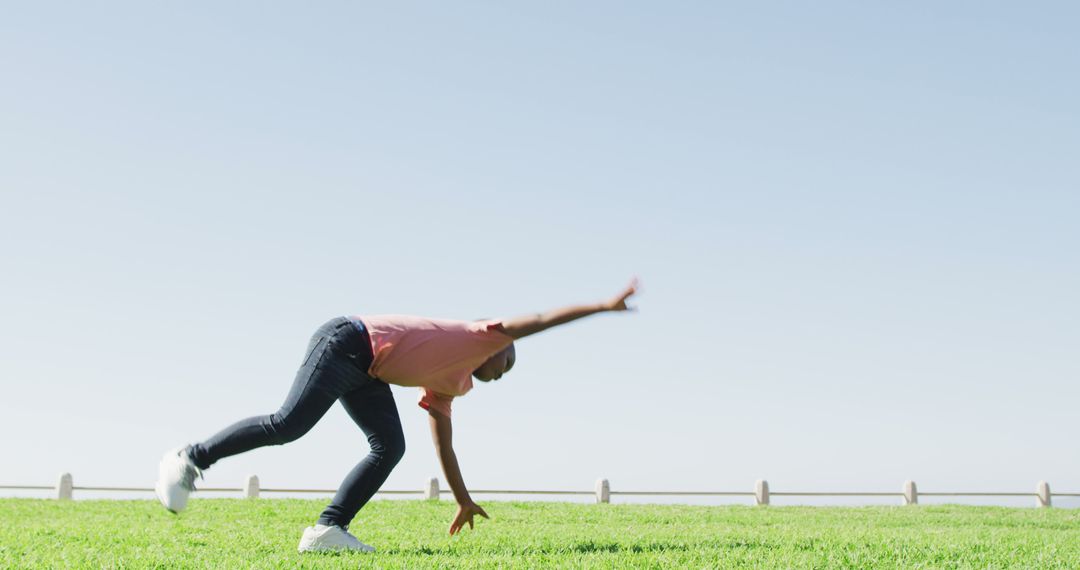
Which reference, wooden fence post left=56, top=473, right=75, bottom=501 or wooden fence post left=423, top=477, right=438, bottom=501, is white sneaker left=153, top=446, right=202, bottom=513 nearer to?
wooden fence post left=423, top=477, right=438, bottom=501

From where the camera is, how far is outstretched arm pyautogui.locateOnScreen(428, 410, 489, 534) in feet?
22.0

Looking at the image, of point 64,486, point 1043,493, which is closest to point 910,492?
point 1043,493

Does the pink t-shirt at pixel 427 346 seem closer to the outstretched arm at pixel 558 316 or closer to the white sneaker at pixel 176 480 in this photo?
the outstretched arm at pixel 558 316

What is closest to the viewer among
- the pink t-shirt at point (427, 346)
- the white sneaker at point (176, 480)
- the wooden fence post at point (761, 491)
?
the white sneaker at point (176, 480)

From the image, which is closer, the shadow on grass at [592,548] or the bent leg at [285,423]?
the bent leg at [285,423]

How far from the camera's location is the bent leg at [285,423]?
5.92 metres

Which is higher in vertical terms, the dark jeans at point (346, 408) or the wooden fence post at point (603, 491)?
the dark jeans at point (346, 408)

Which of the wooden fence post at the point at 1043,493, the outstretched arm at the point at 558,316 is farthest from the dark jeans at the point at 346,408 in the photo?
the wooden fence post at the point at 1043,493

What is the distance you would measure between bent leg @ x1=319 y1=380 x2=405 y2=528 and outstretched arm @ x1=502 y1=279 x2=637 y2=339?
113 cm

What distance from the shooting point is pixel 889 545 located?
6703 millimetres

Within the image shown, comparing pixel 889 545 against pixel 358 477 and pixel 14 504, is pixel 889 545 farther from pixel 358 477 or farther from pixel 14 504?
pixel 14 504

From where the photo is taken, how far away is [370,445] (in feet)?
21.4

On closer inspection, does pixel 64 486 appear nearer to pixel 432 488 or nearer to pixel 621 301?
pixel 432 488

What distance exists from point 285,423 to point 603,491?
21.1m
